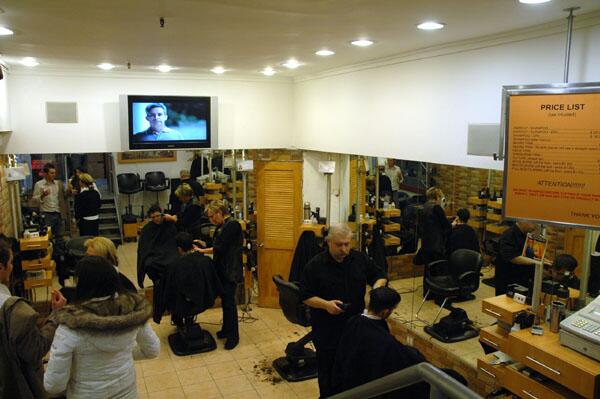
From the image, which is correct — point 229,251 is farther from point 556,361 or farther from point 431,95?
point 556,361

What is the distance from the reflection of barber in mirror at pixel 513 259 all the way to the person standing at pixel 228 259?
249 cm

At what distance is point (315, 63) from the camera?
5.27 meters

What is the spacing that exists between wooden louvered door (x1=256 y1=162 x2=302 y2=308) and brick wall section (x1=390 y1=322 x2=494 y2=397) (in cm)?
160

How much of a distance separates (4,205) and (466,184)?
487 cm

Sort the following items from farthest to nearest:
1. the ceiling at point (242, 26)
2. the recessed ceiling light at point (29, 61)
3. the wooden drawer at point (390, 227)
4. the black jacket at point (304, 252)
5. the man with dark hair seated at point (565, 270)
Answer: the wooden drawer at point (390, 227), the black jacket at point (304, 252), the recessed ceiling light at point (29, 61), the man with dark hair seated at point (565, 270), the ceiling at point (242, 26)

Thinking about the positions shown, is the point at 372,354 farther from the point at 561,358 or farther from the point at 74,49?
the point at 74,49

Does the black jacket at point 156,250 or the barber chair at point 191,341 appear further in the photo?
the black jacket at point 156,250

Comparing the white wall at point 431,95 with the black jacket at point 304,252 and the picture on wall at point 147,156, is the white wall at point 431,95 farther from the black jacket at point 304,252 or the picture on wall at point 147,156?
the picture on wall at point 147,156

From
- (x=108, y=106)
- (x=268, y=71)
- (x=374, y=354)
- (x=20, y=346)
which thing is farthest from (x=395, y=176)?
(x=20, y=346)

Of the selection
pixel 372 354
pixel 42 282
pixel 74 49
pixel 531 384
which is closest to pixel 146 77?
pixel 74 49

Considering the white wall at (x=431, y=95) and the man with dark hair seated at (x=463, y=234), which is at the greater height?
the white wall at (x=431, y=95)

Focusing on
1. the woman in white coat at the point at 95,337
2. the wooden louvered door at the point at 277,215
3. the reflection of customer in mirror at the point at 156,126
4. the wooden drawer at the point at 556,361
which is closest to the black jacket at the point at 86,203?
the reflection of customer in mirror at the point at 156,126

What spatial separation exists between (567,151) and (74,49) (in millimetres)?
3872

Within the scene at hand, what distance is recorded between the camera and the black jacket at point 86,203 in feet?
21.8
